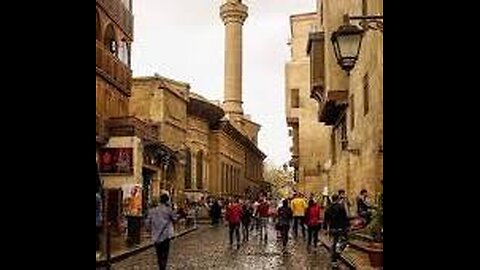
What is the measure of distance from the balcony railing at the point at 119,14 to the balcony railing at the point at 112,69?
1.31m

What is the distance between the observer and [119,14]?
29.7 metres

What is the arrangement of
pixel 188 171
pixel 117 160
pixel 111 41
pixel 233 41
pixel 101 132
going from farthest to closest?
pixel 233 41
pixel 188 171
pixel 117 160
pixel 111 41
pixel 101 132

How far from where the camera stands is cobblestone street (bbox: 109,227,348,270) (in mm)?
17875

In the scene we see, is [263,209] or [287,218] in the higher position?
[263,209]

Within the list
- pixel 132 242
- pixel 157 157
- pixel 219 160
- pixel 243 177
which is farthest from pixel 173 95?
pixel 243 177

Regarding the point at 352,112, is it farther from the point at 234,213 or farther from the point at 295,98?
the point at 295,98

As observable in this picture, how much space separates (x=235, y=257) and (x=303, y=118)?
35.8 metres

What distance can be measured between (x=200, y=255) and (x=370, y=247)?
24.5 ft

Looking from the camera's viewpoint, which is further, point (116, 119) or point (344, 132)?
point (344, 132)

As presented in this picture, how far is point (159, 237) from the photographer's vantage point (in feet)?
43.5

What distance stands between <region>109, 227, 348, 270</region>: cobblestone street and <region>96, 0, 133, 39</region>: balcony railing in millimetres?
7909

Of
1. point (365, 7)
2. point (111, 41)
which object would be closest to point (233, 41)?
point (111, 41)

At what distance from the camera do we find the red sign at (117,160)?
29328 millimetres

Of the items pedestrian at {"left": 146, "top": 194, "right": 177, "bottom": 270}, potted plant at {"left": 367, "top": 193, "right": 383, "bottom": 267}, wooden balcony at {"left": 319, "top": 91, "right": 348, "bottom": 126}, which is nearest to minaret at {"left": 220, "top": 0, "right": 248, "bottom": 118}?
wooden balcony at {"left": 319, "top": 91, "right": 348, "bottom": 126}
